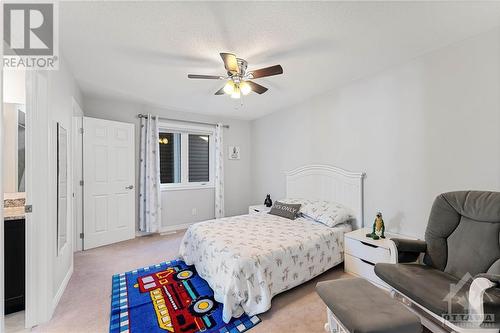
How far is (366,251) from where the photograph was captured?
2.44m

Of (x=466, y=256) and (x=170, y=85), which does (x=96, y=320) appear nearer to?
(x=170, y=85)

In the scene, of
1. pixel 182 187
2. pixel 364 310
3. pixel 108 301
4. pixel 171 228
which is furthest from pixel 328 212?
pixel 171 228

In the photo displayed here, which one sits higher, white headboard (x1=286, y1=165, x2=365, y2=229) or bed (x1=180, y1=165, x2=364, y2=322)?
white headboard (x1=286, y1=165, x2=365, y2=229)

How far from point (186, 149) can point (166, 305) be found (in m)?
3.23

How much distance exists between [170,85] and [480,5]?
321cm

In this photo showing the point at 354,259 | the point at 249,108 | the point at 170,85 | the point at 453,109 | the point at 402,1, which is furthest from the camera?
the point at 249,108

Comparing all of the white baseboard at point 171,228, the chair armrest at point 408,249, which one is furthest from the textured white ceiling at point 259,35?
the white baseboard at point 171,228

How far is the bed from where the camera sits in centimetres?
190

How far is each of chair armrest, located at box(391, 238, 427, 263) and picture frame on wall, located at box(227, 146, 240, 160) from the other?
3.73 metres

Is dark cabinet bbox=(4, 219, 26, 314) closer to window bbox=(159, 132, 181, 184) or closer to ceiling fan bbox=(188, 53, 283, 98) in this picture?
ceiling fan bbox=(188, 53, 283, 98)

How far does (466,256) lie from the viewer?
1747 mm

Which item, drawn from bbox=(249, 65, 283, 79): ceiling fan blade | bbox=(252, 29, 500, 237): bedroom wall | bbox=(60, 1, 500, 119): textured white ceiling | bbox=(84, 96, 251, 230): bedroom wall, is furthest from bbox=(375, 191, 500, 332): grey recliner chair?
bbox=(84, 96, 251, 230): bedroom wall

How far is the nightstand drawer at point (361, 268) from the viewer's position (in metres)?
2.38

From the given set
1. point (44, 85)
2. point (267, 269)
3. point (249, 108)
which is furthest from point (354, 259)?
point (44, 85)
